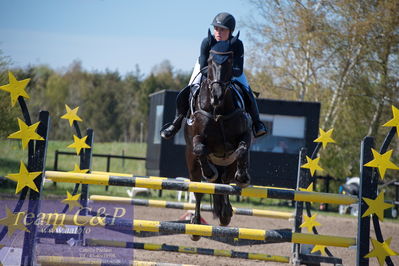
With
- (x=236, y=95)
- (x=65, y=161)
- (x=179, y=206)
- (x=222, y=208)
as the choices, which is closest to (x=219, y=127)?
(x=236, y=95)

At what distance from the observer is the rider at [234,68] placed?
5.35m

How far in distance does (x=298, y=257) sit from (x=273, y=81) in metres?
15.1

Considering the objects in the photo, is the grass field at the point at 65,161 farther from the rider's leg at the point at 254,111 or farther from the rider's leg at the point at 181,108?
the rider's leg at the point at 254,111

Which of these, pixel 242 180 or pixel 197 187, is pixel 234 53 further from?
pixel 197 187

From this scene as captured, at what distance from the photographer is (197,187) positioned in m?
4.44

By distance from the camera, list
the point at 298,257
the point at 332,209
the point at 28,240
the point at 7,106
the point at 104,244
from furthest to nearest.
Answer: the point at 332,209
the point at 7,106
the point at 298,257
the point at 104,244
the point at 28,240

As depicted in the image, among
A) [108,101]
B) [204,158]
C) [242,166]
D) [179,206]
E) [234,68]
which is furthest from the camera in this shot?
[108,101]

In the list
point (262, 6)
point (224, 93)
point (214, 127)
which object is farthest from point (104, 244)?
point (262, 6)

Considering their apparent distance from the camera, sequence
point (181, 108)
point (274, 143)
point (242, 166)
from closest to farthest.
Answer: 1. point (242, 166)
2. point (181, 108)
3. point (274, 143)

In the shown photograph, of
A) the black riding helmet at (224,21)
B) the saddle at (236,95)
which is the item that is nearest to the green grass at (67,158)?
the saddle at (236,95)

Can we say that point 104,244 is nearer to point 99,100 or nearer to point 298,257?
point 298,257

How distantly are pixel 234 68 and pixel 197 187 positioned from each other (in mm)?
1586

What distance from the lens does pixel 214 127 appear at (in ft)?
17.0

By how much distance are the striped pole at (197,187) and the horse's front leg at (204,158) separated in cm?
62
